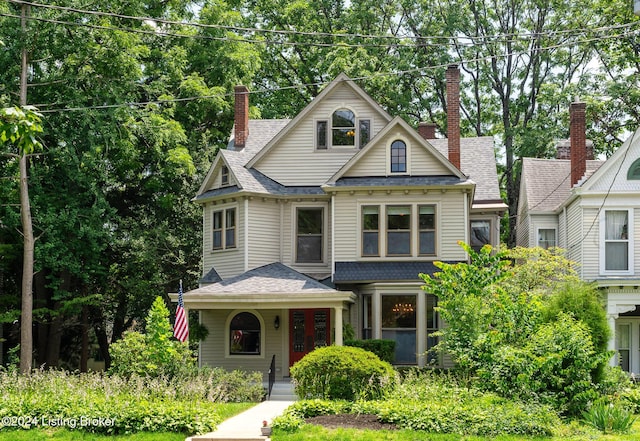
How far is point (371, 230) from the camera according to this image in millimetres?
27625

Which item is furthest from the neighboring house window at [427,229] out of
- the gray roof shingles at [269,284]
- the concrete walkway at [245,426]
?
the concrete walkway at [245,426]

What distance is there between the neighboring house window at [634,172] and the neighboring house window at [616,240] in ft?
3.63

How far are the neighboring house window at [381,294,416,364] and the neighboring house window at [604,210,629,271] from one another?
6694 mm

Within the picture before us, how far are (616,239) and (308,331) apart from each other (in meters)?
10.2

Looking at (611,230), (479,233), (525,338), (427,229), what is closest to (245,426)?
(525,338)

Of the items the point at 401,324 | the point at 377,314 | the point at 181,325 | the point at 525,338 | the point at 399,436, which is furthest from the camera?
the point at 401,324

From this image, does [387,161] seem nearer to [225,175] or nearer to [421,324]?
[421,324]

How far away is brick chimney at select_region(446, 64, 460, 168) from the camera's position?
2876 centimetres

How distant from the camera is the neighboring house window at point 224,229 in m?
29.0

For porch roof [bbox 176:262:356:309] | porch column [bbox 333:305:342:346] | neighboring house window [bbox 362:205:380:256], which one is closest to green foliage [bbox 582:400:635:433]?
porch column [bbox 333:305:342:346]

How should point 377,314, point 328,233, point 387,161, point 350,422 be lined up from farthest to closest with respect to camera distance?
point 328,233, point 387,161, point 377,314, point 350,422

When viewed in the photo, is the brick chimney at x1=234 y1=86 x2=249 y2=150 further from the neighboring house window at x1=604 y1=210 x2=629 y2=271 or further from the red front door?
the neighboring house window at x1=604 y1=210 x2=629 y2=271

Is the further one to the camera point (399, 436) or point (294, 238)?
point (294, 238)

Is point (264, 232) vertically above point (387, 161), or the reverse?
point (387, 161)
